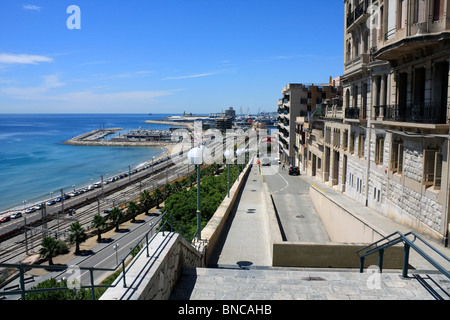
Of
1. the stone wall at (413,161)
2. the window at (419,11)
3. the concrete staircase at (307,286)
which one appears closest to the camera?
the concrete staircase at (307,286)

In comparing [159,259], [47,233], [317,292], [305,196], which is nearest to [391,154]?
[305,196]

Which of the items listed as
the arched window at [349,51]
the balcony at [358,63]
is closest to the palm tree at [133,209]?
the arched window at [349,51]

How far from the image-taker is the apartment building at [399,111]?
12281 millimetres

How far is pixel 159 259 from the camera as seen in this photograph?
590 centimetres

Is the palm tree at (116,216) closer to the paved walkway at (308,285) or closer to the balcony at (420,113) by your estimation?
the balcony at (420,113)

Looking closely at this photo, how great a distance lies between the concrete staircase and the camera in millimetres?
5930

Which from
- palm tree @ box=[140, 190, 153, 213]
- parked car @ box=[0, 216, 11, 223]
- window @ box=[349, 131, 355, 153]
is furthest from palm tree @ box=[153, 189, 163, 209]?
window @ box=[349, 131, 355, 153]

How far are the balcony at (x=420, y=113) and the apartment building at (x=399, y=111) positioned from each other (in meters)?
0.01

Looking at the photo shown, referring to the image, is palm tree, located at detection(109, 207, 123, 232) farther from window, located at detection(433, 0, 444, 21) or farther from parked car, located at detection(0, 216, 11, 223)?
window, located at detection(433, 0, 444, 21)

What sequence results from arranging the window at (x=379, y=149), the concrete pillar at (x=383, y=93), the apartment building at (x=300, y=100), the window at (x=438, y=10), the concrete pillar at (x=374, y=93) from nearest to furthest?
1. the window at (x=438, y=10)
2. the concrete pillar at (x=383, y=93)
3. the window at (x=379, y=149)
4. the concrete pillar at (x=374, y=93)
5. the apartment building at (x=300, y=100)

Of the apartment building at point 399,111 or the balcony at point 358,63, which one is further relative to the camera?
the balcony at point 358,63

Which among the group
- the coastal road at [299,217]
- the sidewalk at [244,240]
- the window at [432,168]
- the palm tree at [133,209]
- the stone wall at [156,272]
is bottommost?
the palm tree at [133,209]
